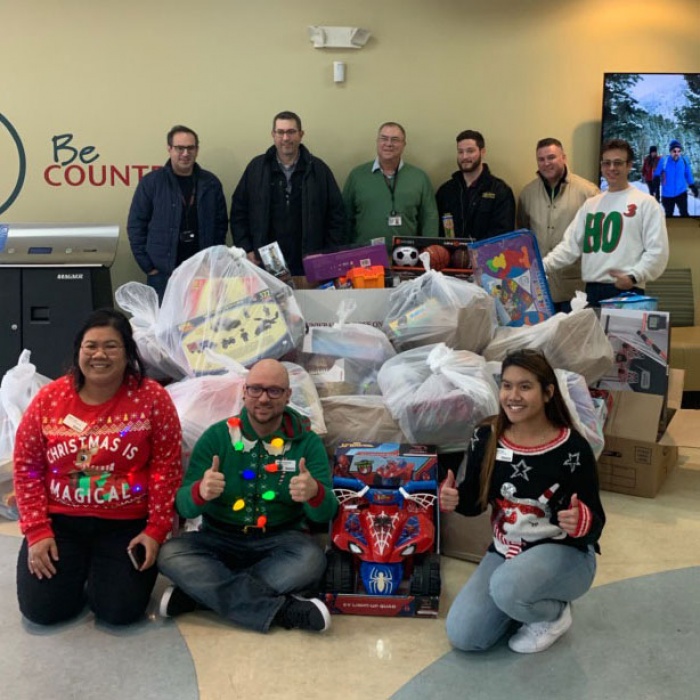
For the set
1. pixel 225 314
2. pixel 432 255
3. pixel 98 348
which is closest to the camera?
pixel 98 348

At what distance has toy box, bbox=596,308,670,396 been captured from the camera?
3.51 meters

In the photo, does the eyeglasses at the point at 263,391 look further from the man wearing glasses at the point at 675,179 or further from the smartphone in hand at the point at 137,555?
the man wearing glasses at the point at 675,179

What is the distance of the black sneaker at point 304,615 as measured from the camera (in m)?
2.22

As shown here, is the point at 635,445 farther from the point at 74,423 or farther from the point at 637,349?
the point at 74,423

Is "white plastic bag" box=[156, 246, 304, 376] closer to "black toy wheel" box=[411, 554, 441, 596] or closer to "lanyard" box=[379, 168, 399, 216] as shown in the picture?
"black toy wheel" box=[411, 554, 441, 596]

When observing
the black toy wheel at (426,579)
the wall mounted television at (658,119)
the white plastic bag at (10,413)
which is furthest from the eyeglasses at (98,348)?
the wall mounted television at (658,119)

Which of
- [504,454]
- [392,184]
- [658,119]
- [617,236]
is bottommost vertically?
[504,454]

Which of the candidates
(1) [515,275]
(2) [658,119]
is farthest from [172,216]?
(2) [658,119]

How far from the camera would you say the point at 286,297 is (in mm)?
3443

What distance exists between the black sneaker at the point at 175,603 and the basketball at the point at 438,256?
88.8 inches

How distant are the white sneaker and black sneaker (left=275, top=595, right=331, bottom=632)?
1.69ft

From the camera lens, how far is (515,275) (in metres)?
3.83

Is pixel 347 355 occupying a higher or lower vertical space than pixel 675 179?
lower

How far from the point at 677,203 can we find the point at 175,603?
13.7 feet
